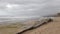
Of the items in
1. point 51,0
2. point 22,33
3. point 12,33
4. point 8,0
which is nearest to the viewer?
point 22,33

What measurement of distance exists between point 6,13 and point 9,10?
0.14 metres

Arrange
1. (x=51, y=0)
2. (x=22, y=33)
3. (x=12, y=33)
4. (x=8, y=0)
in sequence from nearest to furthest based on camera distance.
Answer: (x=22, y=33), (x=12, y=33), (x=51, y=0), (x=8, y=0)

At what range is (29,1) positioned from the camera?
151 inches

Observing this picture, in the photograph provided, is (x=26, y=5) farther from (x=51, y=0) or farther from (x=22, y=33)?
(x=22, y=33)

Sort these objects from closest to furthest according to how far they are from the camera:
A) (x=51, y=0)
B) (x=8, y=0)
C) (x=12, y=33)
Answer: (x=12, y=33) < (x=51, y=0) < (x=8, y=0)

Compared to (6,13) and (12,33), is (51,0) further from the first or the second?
(12,33)

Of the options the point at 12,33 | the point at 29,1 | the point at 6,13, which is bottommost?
the point at 12,33

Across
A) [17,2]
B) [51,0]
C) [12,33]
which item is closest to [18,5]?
[17,2]

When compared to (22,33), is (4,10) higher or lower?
higher

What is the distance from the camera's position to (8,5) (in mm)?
3955

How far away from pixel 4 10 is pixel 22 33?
2419 millimetres

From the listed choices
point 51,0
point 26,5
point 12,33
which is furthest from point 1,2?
point 12,33

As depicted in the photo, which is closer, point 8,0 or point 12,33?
point 12,33

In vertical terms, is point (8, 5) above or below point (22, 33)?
above
